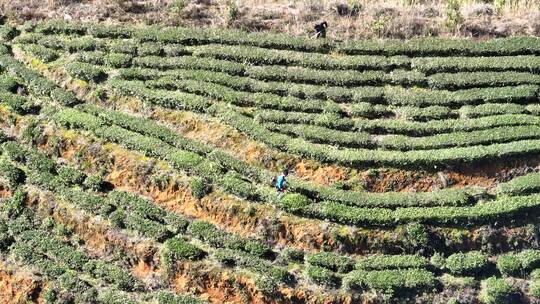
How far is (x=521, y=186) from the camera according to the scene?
32.5 m

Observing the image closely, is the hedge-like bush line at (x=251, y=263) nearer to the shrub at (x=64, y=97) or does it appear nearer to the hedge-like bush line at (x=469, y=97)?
the hedge-like bush line at (x=469, y=97)

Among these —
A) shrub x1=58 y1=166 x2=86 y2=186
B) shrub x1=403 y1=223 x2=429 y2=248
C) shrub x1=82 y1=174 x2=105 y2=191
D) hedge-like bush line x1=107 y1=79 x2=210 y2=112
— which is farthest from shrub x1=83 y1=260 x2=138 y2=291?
A: shrub x1=403 y1=223 x2=429 y2=248

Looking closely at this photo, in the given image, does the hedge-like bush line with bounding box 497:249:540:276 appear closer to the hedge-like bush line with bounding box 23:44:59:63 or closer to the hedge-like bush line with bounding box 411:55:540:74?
the hedge-like bush line with bounding box 411:55:540:74

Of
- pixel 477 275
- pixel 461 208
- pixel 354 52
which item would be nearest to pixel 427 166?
pixel 461 208

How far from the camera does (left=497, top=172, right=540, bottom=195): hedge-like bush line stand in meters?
32.5

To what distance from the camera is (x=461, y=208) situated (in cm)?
3203

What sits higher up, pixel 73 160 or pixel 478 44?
pixel 478 44

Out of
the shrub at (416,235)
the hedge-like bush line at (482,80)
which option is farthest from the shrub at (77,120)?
the hedge-like bush line at (482,80)

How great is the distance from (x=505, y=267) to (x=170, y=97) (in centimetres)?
1804

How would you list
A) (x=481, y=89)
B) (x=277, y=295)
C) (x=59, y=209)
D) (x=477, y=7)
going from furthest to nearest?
(x=477, y=7), (x=481, y=89), (x=59, y=209), (x=277, y=295)

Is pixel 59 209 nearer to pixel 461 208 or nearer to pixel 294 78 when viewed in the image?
pixel 294 78

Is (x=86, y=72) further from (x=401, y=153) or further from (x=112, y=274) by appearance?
(x=401, y=153)

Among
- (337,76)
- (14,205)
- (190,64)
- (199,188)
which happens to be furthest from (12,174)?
(337,76)

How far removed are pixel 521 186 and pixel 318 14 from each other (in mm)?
14969
